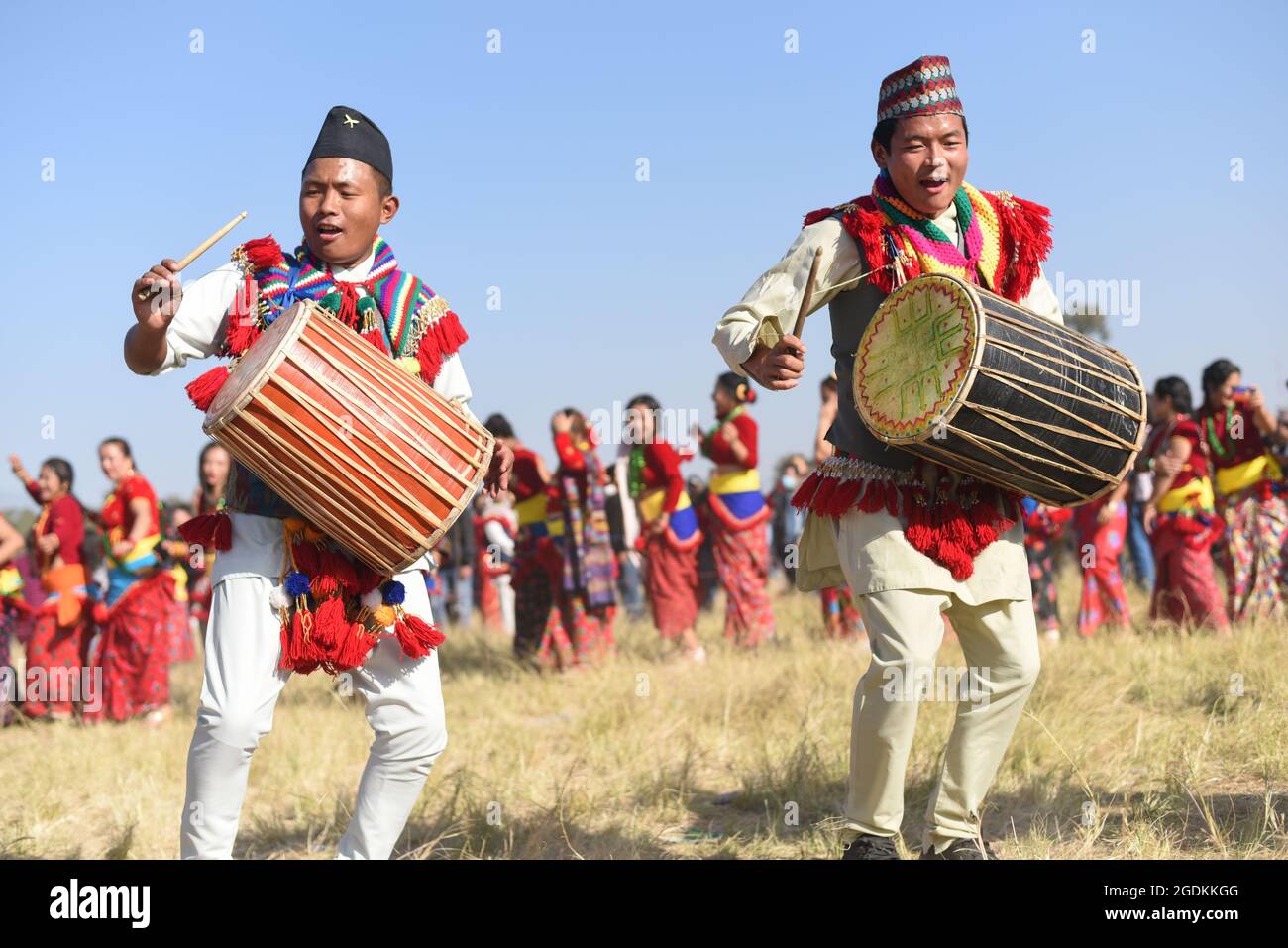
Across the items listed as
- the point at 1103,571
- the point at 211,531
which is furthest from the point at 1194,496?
the point at 211,531

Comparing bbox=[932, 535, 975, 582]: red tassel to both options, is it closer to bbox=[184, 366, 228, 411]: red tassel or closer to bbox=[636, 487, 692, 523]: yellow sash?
bbox=[184, 366, 228, 411]: red tassel

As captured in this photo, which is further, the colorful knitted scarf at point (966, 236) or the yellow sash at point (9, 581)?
the yellow sash at point (9, 581)

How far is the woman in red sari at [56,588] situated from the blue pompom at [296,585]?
6046 mm

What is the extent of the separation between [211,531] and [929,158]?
7.32 feet

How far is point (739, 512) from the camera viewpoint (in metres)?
9.49

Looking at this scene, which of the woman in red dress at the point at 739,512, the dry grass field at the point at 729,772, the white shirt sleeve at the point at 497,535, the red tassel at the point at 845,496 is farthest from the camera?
the white shirt sleeve at the point at 497,535

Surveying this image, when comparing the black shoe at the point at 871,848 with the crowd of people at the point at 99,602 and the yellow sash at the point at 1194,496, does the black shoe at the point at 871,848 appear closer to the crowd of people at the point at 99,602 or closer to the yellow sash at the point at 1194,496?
the yellow sash at the point at 1194,496

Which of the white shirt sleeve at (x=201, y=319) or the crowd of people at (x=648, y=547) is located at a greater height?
the white shirt sleeve at (x=201, y=319)

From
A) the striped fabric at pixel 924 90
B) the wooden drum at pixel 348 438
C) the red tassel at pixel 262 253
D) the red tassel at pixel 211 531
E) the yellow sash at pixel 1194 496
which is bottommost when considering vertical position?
the yellow sash at pixel 1194 496

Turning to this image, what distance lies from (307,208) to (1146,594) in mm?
9553

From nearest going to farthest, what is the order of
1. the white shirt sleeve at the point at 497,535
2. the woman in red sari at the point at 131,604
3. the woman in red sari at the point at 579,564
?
the woman in red sari at the point at 131,604, the woman in red sari at the point at 579,564, the white shirt sleeve at the point at 497,535

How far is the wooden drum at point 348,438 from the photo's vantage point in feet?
10.5

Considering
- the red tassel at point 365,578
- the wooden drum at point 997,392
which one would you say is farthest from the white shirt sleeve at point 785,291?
the red tassel at point 365,578
